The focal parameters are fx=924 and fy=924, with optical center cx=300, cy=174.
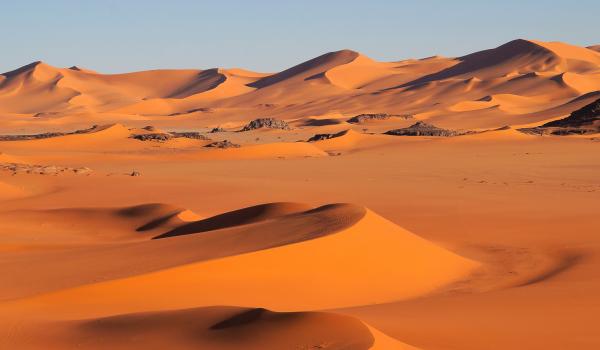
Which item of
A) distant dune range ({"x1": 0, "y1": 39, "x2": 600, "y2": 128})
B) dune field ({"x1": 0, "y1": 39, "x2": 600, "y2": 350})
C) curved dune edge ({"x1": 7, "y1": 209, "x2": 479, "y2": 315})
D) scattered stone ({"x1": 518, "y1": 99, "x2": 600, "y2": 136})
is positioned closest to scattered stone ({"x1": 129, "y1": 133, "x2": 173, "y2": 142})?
dune field ({"x1": 0, "y1": 39, "x2": 600, "y2": 350})

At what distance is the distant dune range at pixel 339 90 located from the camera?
2963 inches

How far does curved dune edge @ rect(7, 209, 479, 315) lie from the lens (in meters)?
8.13

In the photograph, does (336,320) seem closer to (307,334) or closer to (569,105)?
(307,334)

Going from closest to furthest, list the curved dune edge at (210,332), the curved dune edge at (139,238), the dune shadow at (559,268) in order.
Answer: the curved dune edge at (210,332), the curved dune edge at (139,238), the dune shadow at (559,268)

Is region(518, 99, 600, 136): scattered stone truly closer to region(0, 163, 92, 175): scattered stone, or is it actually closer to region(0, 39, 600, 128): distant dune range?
region(0, 39, 600, 128): distant dune range

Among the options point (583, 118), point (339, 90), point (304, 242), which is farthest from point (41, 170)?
point (339, 90)

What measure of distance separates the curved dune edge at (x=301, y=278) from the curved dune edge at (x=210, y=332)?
94 centimetres

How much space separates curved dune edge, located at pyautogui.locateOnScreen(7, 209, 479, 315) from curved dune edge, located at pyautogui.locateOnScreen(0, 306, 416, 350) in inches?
36.9

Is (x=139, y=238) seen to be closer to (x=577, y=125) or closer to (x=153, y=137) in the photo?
(x=153, y=137)

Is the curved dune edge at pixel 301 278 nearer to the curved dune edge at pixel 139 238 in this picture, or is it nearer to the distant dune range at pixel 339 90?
the curved dune edge at pixel 139 238

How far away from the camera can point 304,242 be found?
32.5ft

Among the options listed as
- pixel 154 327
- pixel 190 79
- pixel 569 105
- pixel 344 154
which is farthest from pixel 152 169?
pixel 190 79

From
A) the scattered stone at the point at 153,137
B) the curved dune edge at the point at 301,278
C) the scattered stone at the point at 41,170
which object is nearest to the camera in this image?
the curved dune edge at the point at 301,278

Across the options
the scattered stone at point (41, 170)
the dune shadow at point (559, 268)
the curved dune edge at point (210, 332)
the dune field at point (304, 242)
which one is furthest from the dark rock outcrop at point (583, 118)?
the curved dune edge at point (210, 332)
